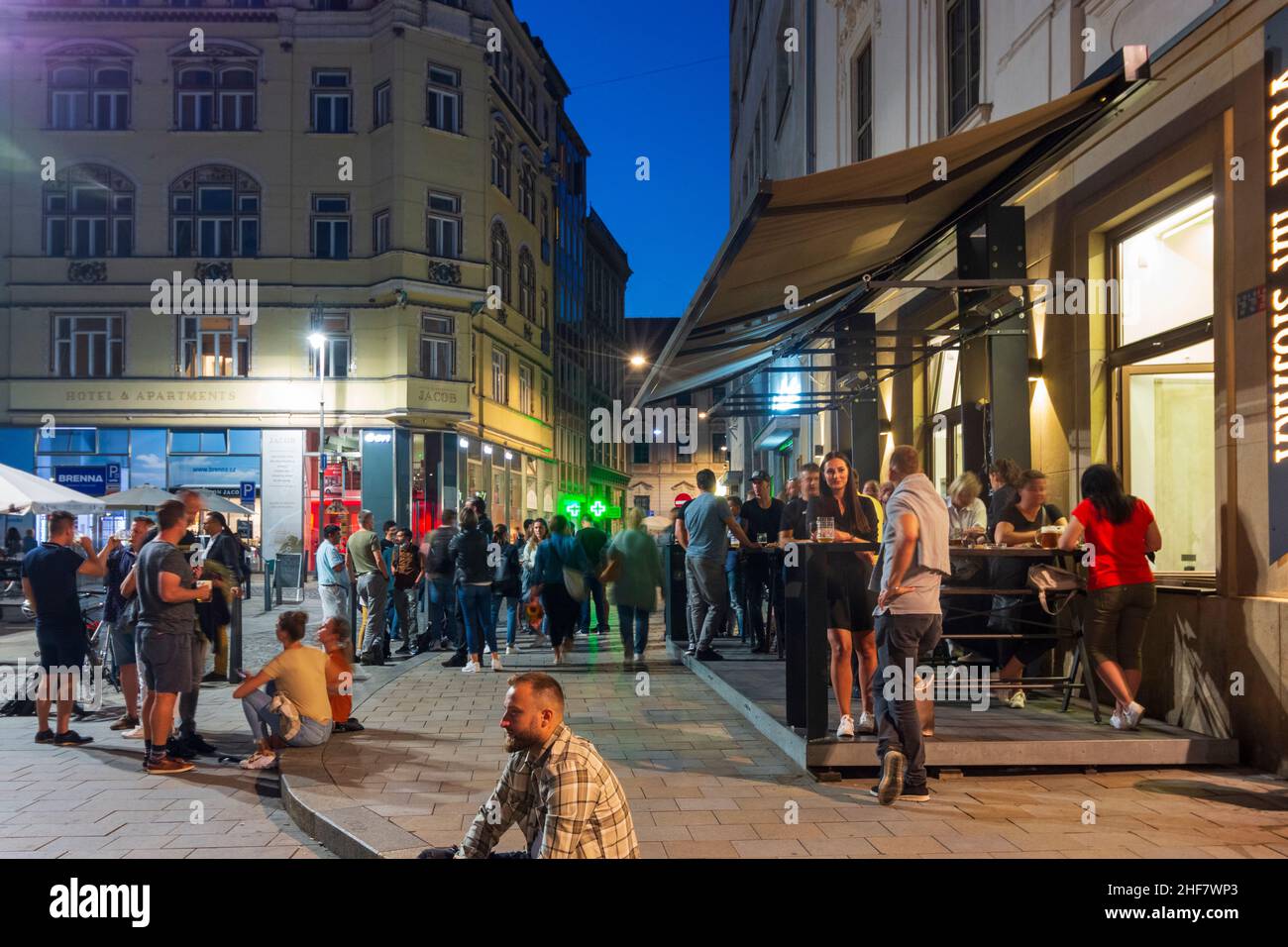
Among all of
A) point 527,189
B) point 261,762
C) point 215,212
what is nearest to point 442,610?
point 261,762

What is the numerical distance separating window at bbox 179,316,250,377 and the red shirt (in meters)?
29.5

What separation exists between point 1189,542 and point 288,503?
27.9 metres

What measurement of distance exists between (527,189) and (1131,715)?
37.6m

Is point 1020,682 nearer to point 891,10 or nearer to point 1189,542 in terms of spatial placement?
point 1189,542

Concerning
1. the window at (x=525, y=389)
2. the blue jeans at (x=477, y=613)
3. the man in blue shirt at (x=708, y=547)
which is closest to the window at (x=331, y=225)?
the window at (x=525, y=389)

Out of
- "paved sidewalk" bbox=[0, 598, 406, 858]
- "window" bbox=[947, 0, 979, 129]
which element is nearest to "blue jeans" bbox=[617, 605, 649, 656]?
"paved sidewalk" bbox=[0, 598, 406, 858]

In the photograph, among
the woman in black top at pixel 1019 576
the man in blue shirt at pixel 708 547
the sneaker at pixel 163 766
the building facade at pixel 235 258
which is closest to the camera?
the sneaker at pixel 163 766

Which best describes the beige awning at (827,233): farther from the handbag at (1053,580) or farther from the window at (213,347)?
the window at (213,347)

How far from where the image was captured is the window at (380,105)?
1304 inches

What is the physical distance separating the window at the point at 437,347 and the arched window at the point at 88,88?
10608mm

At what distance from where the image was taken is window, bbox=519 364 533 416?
41344mm

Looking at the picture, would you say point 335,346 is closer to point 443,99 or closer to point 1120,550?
point 443,99

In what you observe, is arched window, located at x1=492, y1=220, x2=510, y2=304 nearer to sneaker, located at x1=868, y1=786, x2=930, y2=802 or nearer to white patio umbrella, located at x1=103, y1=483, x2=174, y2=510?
white patio umbrella, located at x1=103, y1=483, x2=174, y2=510

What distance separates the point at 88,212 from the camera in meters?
32.8
